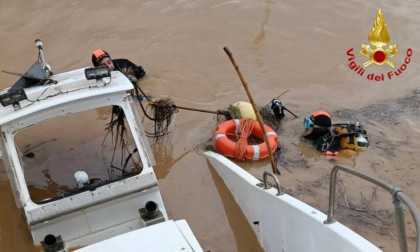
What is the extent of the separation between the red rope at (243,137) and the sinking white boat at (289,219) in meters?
0.42

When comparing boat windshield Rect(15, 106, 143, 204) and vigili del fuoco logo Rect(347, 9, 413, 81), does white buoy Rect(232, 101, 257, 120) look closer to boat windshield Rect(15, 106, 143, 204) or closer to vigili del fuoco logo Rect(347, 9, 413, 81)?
boat windshield Rect(15, 106, 143, 204)

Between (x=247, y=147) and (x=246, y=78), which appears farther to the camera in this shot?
(x=246, y=78)

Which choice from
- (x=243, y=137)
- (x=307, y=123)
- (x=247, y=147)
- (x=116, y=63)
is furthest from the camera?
(x=116, y=63)

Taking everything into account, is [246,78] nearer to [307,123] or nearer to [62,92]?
[307,123]

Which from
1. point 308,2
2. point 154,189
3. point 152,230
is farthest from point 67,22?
point 152,230

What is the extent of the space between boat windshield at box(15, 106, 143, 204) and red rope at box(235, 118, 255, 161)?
1.51 meters

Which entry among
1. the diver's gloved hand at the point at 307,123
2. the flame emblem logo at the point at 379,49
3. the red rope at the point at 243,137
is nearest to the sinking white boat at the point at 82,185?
the red rope at the point at 243,137

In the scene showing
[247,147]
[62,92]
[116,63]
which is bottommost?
[247,147]

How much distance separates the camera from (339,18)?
1156 centimetres

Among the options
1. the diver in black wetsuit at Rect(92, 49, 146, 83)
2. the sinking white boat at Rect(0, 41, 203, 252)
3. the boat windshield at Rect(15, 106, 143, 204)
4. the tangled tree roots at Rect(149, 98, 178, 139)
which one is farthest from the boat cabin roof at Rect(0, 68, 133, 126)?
the diver in black wetsuit at Rect(92, 49, 146, 83)

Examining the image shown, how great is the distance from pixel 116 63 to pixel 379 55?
5.30 meters

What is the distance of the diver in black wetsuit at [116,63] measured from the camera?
760cm

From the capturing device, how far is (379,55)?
10070 millimetres

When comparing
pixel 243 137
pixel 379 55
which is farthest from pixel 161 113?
pixel 379 55
